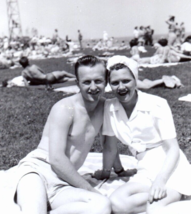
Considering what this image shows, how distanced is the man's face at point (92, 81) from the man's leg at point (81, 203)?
759 millimetres

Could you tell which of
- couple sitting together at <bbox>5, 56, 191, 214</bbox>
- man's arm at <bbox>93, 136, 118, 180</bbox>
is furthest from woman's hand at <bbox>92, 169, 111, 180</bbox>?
couple sitting together at <bbox>5, 56, 191, 214</bbox>

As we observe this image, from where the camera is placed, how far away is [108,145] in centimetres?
297

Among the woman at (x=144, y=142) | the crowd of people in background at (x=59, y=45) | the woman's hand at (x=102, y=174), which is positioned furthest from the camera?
the crowd of people in background at (x=59, y=45)

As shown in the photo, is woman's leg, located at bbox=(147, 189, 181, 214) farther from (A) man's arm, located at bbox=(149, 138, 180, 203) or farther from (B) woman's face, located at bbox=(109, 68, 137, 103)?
(B) woman's face, located at bbox=(109, 68, 137, 103)

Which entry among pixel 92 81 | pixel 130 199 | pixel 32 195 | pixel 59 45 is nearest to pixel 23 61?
pixel 92 81

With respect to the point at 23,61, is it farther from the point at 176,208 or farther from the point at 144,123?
the point at 176,208

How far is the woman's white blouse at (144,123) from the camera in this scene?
2.56 meters

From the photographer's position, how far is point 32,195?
2330 millimetres

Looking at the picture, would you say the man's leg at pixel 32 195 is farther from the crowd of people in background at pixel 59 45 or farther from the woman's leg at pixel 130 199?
the crowd of people in background at pixel 59 45

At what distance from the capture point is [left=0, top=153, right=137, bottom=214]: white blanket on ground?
8.41ft

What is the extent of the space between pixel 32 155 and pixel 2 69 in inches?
500

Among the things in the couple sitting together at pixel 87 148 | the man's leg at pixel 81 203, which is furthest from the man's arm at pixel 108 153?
the man's leg at pixel 81 203

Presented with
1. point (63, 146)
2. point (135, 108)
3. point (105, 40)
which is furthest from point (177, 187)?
point (105, 40)

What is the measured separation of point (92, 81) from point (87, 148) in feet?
2.02
